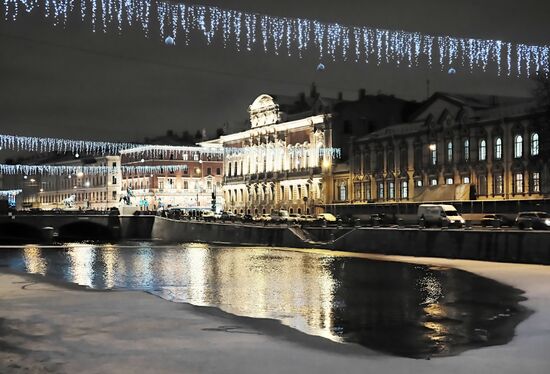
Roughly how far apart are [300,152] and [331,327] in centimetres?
9014

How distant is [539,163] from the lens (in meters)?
68.8

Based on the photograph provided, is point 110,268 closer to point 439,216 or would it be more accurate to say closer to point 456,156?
point 439,216

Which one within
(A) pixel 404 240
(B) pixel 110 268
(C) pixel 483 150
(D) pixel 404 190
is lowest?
(B) pixel 110 268

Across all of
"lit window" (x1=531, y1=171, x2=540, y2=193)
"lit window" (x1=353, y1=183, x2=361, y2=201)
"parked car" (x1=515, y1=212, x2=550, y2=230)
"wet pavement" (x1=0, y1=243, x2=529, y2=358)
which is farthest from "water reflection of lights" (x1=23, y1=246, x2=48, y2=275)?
"lit window" (x1=353, y1=183, x2=361, y2=201)

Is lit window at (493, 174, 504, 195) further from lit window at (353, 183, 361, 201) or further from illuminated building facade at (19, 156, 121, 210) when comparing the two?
illuminated building facade at (19, 156, 121, 210)

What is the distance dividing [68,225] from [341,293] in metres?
85.2

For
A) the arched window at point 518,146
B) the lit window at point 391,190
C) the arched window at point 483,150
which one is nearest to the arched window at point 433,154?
the arched window at point 483,150

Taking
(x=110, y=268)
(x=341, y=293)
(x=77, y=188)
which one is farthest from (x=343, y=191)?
(x=77, y=188)

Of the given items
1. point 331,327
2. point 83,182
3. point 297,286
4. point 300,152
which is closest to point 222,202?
point 300,152

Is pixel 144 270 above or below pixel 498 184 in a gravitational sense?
below

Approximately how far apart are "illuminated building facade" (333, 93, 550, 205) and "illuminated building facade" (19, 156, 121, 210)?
67.4m

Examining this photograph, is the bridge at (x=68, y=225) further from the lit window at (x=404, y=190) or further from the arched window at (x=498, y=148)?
the arched window at (x=498, y=148)

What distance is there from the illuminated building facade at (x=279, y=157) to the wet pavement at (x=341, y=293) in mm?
53776

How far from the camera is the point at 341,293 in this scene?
30000 millimetres
